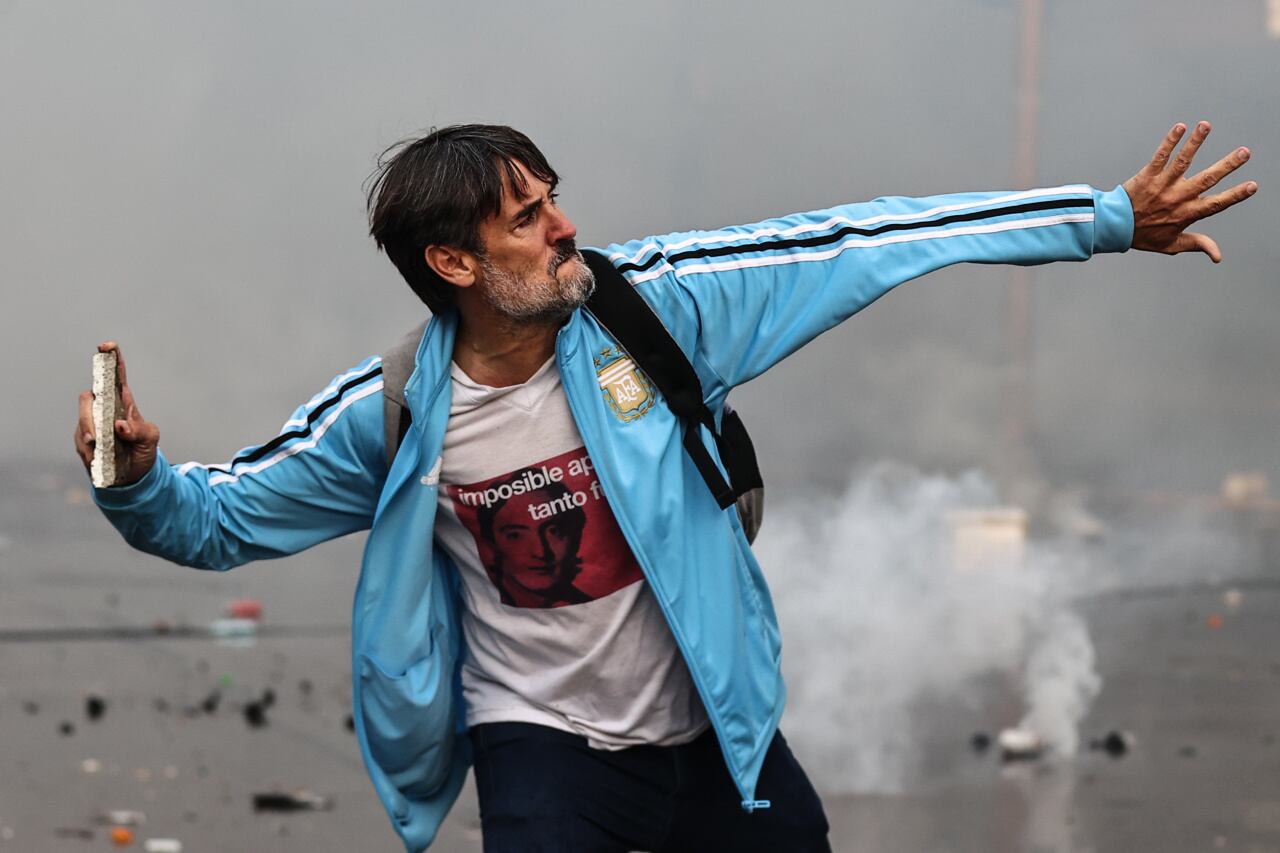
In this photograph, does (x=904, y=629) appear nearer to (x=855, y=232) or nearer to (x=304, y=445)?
(x=855, y=232)

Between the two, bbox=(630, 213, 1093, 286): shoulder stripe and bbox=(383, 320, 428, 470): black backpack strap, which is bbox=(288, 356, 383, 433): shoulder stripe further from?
bbox=(630, 213, 1093, 286): shoulder stripe

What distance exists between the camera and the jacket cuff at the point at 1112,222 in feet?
9.43

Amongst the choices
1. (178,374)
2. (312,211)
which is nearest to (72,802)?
(178,374)

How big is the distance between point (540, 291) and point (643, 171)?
341 centimetres

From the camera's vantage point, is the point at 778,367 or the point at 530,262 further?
the point at 778,367

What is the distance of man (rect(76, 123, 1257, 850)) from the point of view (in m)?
2.78

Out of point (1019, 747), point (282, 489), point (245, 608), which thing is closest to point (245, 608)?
point (245, 608)

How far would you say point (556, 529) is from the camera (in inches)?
110

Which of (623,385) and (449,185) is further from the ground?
(449,185)

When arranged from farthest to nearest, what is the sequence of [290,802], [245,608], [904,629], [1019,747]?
[245,608]
[904,629]
[1019,747]
[290,802]

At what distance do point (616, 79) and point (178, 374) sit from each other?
5.71 feet

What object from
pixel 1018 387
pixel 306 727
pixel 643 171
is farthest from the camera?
pixel 1018 387

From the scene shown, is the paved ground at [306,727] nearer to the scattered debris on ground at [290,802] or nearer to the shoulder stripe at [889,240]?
the scattered debris on ground at [290,802]

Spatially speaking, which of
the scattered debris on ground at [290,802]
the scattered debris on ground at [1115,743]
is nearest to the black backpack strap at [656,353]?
the scattered debris on ground at [290,802]
